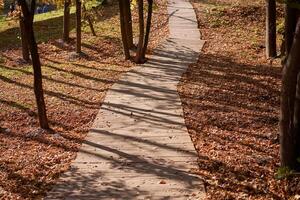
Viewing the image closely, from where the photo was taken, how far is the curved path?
7.79 meters

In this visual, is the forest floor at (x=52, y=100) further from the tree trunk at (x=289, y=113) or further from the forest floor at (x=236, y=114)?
the tree trunk at (x=289, y=113)

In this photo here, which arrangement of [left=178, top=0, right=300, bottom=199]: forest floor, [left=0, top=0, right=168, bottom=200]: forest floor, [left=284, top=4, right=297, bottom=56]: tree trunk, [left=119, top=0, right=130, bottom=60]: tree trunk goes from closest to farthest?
1. [left=178, top=0, right=300, bottom=199]: forest floor
2. [left=0, top=0, right=168, bottom=200]: forest floor
3. [left=284, top=4, right=297, bottom=56]: tree trunk
4. [left=119, top=0, right=130, bottom=60]: tree trunk

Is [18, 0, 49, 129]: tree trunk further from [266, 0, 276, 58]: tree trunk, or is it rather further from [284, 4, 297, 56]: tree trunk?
[266, 0, 276, 58]: tree trunk

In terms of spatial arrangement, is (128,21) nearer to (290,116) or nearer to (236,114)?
(236,114)

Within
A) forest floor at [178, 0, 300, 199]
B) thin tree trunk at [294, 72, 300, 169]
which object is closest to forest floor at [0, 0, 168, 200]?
forest floor at [178, 0, 300, 199]

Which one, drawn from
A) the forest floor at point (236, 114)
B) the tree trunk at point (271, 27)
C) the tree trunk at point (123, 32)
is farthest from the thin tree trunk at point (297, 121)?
the tree trunk at point (123, 32)

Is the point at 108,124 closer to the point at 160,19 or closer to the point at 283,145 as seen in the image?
the point at 283,145

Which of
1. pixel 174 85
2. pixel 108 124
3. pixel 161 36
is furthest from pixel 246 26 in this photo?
pixel 108 124

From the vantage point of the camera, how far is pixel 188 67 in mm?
16938

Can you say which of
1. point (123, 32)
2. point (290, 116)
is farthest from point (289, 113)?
point (123, 32)

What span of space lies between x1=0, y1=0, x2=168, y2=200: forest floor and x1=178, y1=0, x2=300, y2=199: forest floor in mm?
2580

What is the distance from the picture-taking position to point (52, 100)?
13727 mm

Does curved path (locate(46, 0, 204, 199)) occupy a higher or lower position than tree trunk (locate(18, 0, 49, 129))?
lower

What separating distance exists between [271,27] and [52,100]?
28.9 ft
